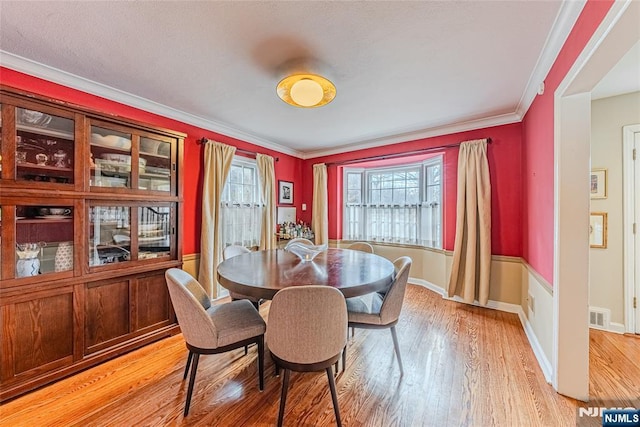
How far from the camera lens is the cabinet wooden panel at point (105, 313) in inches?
78.4

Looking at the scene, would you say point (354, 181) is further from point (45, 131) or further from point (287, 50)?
point (45, 131)

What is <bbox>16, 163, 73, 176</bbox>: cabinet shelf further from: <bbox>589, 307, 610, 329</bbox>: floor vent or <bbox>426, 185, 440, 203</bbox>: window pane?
<bbox>589, 307, 610, 329</bbox>: floor vent

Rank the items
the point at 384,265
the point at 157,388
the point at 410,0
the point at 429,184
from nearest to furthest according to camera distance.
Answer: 1. the point at 410,0
2. the point at 157,388
3. the point at 384,265
4. the point at 429,184

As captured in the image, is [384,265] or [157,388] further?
[384,265]

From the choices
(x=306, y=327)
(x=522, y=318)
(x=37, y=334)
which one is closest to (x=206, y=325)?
(x=306, y=327)

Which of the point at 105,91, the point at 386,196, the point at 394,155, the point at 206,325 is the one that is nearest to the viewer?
the point at 206,325

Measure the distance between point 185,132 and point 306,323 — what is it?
2.83 meters

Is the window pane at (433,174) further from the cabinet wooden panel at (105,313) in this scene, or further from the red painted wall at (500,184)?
the cabinet wooden panel at (105,313)

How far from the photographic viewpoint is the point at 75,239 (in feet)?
6.32

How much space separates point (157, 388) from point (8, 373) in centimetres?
91

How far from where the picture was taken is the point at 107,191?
2.10 metres

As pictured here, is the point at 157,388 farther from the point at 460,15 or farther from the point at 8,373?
the point at 460,15

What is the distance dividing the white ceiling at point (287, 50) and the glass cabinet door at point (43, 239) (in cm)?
114

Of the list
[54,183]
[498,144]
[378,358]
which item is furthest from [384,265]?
[54,183]
